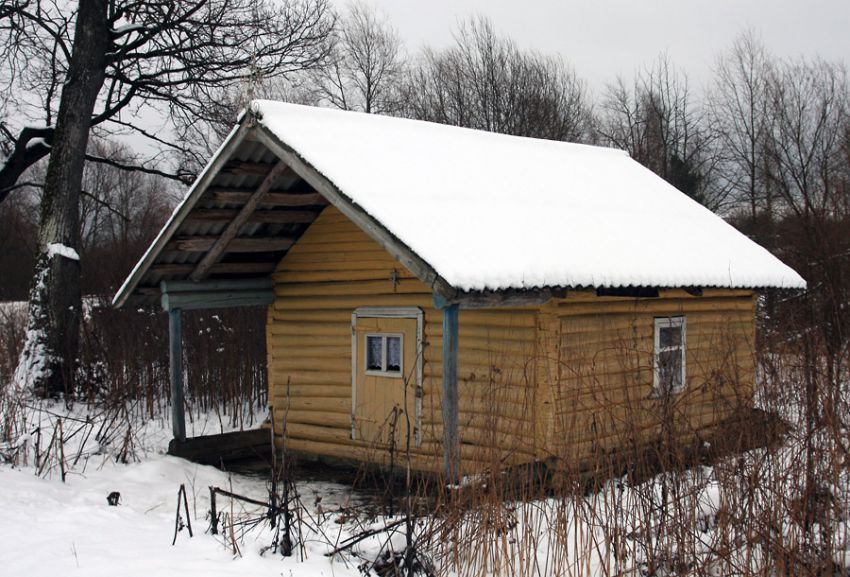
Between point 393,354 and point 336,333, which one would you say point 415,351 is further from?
point 336,333

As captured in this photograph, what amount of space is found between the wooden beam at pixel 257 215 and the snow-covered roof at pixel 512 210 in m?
1.37

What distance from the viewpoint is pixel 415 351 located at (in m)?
10.9

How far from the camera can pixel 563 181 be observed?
12594 mm

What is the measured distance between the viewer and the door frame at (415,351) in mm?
10703

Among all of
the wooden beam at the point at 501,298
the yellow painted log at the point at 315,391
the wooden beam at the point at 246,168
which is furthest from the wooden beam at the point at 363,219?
the yellow painted log at the point at 315,391

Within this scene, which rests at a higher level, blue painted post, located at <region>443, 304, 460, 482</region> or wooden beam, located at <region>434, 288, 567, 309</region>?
wooden beam, located at <region>434, 288, 567, 309</region>

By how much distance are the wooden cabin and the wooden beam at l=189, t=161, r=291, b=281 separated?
0.03 m

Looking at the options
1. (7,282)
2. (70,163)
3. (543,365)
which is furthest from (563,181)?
(7,282)

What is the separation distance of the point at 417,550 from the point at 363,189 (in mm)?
4275

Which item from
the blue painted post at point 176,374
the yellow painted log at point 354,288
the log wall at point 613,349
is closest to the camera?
the log wall at point 613,349

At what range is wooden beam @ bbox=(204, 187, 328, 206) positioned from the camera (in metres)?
10.4

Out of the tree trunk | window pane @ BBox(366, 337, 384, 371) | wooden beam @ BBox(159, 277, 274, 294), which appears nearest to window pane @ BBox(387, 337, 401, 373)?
window pane @ BBox(366, 337, 384, 371)

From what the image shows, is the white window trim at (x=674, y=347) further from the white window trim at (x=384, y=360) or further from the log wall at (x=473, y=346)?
the white window trim at (x=384, y=360)

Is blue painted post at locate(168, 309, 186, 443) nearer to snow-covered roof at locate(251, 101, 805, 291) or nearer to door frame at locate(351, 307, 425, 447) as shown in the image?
door frame at locate(351, 307, 425, 447)
